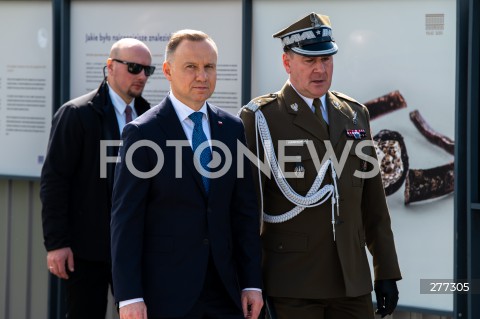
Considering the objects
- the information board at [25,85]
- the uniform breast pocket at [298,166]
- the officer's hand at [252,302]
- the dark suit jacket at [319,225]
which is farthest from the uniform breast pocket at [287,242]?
the information board at [25,85]

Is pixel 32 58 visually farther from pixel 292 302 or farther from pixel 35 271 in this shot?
pixel 292 302

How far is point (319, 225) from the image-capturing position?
4266mm

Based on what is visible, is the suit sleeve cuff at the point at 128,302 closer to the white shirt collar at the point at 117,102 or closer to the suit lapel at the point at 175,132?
the suit lapel at the point at 175,132

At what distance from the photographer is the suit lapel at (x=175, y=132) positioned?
151 inches

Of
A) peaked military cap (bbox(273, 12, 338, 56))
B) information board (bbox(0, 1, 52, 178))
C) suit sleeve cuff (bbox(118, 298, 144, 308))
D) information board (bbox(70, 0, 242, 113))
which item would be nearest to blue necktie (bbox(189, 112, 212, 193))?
suit sleeve cuff (bbox(118, 298, 144, 308))

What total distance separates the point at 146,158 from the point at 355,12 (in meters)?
2.10

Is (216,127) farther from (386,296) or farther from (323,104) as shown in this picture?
(386,296)

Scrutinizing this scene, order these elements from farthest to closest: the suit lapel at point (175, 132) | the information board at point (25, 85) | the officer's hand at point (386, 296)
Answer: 1. the information board at point (25, 85)
2. the officer's hand at point (386, 296)
3. the suit lapel at point (175, 132)

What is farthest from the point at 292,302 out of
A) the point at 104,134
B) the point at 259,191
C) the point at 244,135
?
the point at 104,134

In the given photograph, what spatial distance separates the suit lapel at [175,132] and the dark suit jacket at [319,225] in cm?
52

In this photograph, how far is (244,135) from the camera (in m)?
4.12

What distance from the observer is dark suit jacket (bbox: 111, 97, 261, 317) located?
12.3ft

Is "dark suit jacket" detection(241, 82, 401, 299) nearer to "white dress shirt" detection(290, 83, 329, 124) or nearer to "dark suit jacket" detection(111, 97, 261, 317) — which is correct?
"white dress shirt" detection(290, 83, 329, 124)

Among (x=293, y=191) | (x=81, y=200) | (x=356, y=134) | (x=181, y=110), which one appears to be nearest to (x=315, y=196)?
(x=293, y=191)
